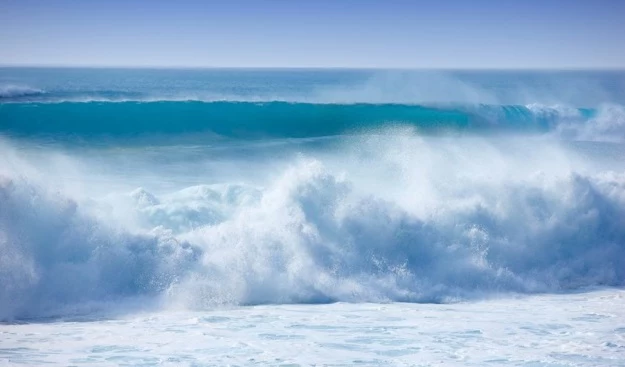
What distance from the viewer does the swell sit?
497 inches

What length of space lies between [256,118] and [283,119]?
58cm

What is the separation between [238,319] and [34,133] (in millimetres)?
7459

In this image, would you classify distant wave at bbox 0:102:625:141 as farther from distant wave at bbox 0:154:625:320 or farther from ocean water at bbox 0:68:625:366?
distant wave at bbox 0:154:625:320

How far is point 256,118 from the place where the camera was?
1428cm

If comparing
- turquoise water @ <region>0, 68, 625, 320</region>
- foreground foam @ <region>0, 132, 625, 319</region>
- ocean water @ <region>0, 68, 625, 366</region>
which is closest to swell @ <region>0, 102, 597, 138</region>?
turquoise water @ <region>0, 68, 625, 320</region>

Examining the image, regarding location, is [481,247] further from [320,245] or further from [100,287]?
[100,287]

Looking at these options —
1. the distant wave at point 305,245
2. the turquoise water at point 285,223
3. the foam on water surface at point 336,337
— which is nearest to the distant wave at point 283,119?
the turquoise water at point 285,223

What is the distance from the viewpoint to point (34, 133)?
11.8 metres

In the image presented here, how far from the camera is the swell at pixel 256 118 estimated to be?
497 inches

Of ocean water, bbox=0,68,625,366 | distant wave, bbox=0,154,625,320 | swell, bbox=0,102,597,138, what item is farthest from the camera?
swell, bbox=0,102,597,138

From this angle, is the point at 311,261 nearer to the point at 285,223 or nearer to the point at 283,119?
the point at 285,223

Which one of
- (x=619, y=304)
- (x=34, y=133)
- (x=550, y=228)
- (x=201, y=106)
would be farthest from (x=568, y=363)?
(x=201, y=106)

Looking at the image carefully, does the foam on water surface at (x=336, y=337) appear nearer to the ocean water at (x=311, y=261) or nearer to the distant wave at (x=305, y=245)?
the ocean water at (x=311, y=261)

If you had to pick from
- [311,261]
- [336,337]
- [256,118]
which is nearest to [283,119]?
[256,118]
